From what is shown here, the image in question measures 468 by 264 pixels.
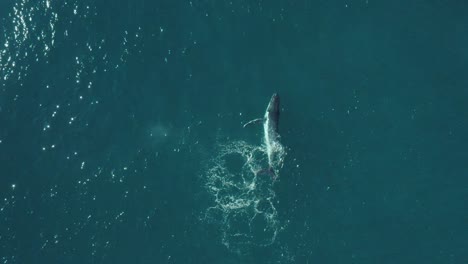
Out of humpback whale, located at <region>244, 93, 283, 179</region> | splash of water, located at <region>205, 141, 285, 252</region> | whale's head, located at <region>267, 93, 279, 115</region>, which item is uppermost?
whale's head, located at <region>267, 93, 279, 115</region>

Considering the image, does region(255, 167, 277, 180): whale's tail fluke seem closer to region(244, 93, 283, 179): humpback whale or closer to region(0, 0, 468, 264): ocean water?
region(244, 93, 283, 179): humpback whale

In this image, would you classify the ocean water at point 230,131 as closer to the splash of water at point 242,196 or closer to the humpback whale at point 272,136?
the splash of water at point 242,196

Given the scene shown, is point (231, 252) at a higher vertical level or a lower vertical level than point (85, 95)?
lower

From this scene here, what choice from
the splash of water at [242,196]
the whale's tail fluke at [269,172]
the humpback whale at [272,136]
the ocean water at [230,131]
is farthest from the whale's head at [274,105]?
the whale's tail fluke at [269,172]

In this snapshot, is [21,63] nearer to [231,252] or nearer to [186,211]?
[186,211]

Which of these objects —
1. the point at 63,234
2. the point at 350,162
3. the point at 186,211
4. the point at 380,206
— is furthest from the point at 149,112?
the point at 380,206

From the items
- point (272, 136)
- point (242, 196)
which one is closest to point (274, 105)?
point (272, 136)

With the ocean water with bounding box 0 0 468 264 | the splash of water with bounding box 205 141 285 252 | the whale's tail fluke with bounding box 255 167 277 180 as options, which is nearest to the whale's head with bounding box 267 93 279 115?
the ocean water with bounding box 0 0 468 264
